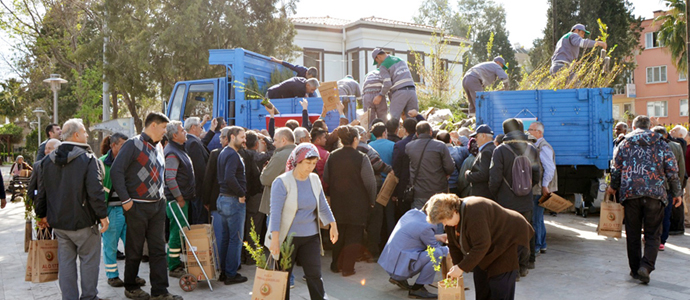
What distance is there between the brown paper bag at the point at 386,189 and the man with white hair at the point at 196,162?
88.9 inches

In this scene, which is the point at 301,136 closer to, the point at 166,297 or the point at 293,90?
the point at 166,297

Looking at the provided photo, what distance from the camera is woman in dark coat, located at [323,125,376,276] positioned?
634cm

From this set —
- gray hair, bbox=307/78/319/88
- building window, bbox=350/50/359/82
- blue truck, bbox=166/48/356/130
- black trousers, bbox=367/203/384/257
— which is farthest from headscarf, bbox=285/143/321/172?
building window, bbox=350/50/359/82

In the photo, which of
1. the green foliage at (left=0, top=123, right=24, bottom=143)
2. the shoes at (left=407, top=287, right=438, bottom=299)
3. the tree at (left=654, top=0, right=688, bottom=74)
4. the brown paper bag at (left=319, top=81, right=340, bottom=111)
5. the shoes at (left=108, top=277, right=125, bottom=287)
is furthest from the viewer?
the green foliage at (left=0, top=123, right=24, bottom=143)

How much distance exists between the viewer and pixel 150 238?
542 centimetres

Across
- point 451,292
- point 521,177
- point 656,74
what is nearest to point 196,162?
point 521,177

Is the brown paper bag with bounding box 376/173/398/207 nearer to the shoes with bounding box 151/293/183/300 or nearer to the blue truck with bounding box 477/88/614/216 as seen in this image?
the blue truck with bounding box 477/88/614/216

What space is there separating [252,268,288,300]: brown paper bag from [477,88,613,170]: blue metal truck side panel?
16.0 feet

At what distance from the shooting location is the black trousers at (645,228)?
5.93m

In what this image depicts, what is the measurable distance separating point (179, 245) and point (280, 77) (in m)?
6.33

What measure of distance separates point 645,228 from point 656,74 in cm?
4250

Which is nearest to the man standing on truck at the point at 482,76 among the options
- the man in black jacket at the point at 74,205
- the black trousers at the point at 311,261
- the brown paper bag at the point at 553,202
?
the brown paper bag at the point at 553,202

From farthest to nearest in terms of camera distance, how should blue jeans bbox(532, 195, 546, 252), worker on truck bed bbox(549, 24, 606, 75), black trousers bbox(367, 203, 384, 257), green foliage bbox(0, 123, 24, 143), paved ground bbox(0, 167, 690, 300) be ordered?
green foliage bbox(0, 123, 24, 143) < worker on truck bed bbox(549, 24, 606, 75) < blue jeans bbox(532, 195, 546, 252) < black trousers bbox(367, 203, 384, 257) < paved ground bbox(0, 167, 690, 300)

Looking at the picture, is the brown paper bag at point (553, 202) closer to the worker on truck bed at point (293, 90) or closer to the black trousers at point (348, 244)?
the black trousers at point (348, 244)
